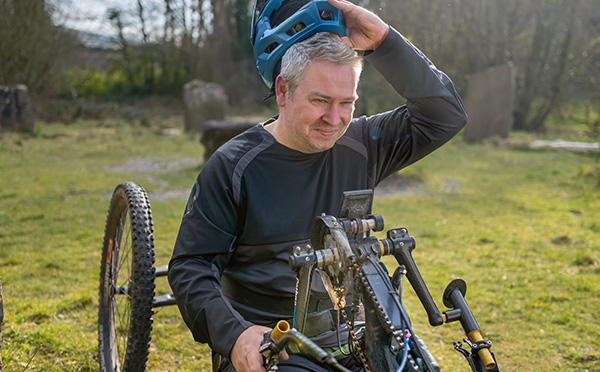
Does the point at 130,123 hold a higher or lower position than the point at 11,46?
lower

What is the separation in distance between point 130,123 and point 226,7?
7.90m

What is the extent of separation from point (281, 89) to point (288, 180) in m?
0.38

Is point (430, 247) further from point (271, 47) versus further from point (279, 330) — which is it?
point (279, 330)

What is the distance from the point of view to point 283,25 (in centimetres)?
215

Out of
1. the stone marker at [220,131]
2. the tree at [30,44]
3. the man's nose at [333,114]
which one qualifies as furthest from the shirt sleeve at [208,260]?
the tree at [30,44]

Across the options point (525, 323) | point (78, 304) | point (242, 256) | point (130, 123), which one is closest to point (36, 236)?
point (78, 304)

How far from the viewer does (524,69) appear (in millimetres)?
16812

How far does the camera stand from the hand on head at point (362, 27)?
7.29 feet

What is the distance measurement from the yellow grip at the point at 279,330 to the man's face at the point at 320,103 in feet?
2.94

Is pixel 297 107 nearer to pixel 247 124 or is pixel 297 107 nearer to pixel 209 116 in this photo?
pixel 247 124

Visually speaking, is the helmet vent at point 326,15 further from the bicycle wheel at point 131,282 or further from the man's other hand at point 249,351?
the bicycle wheel at point 131,282

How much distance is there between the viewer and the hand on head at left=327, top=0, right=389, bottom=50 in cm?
222

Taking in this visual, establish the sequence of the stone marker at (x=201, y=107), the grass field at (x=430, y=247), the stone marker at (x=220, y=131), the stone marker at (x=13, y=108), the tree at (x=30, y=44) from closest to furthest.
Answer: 1. the grass field at (x=430, y=247)
2. the stone marker at (x=220, y=131)
3. the stone marker at (x=13, y=108)
4. the tree at (x=30, y=44)
5. the stone marker at (x=201, y=107)

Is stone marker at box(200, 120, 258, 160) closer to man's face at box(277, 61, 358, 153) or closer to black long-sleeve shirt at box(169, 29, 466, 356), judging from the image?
black long-sleeve shirt at box(169, 29, 466, 356)
